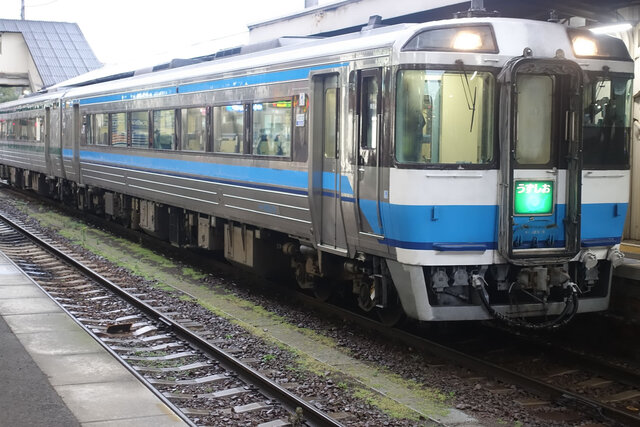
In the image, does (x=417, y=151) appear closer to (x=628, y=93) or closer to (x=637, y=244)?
(x=628, y=93)

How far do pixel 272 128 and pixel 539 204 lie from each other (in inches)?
148

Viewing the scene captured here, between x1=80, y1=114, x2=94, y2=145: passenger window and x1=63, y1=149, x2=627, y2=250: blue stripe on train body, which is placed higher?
x1=80, y1=114, x2=94, y2=145: passenger window

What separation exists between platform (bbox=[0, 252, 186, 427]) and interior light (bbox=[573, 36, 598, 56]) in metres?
4.94

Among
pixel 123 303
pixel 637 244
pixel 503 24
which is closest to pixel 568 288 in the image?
pixel 503 24

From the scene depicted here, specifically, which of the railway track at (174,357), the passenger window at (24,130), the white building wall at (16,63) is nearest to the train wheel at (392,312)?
the railway track at (174,357)

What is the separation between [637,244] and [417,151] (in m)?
4.41

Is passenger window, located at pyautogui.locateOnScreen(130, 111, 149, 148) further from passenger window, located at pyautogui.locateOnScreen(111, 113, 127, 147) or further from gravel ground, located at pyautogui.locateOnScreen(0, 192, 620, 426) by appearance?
gravel ground, located at pyautogui.locateOnScreen(0, 192, 620, 426)

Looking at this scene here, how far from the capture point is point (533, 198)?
784cm

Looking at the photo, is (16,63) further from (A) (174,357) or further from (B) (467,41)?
(B) (467,41)

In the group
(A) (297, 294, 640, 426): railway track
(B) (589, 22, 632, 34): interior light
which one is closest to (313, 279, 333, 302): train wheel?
(A) (297, 294, 640, 426): railway track

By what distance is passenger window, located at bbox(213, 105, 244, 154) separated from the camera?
11289 millimetres

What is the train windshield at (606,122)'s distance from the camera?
8109 mm

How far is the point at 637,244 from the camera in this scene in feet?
34.9

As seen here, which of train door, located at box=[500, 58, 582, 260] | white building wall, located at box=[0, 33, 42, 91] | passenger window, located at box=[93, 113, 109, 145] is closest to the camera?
train door, located at box=[500, 58, 582, 260]
